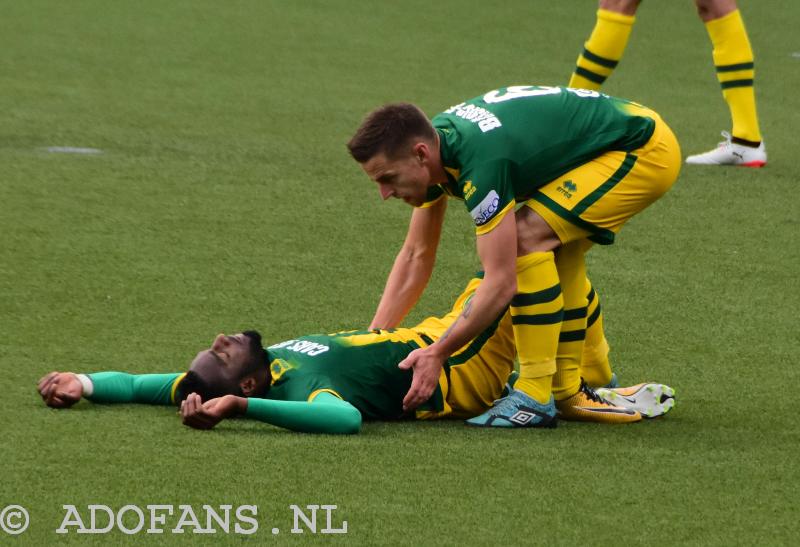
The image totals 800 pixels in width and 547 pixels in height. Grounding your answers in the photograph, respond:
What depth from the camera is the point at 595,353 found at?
13.5 ft

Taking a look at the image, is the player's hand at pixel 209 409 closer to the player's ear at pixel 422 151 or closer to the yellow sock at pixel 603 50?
the player's ear at pixel 422 151

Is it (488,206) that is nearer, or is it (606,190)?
(488,206)

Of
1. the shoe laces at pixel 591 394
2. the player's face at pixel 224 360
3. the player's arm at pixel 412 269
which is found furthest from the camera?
the player's arm at pixel 412 269

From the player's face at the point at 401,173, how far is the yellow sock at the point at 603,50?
2.96 metres

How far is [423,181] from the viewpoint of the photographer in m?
3.63

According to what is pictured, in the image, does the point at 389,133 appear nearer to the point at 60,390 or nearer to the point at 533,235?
the point at 533,235

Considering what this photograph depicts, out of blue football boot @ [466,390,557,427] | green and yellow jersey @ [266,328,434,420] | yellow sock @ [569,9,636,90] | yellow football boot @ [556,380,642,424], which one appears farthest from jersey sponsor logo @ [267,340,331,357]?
yellow sock @ [569,9,636,90]

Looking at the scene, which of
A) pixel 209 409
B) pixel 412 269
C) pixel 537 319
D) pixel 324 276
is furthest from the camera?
pixel 324 276

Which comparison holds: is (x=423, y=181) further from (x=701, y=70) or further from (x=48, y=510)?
(x=701, y=70)

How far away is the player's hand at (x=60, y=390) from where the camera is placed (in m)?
3.73

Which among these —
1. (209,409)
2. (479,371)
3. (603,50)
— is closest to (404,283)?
(479,371)

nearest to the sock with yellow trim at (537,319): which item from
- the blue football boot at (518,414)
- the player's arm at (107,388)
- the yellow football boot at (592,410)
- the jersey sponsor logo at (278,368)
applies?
the blue football boot at (518,414)

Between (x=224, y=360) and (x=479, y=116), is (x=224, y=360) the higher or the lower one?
the lower one

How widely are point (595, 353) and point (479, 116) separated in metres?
0.79
